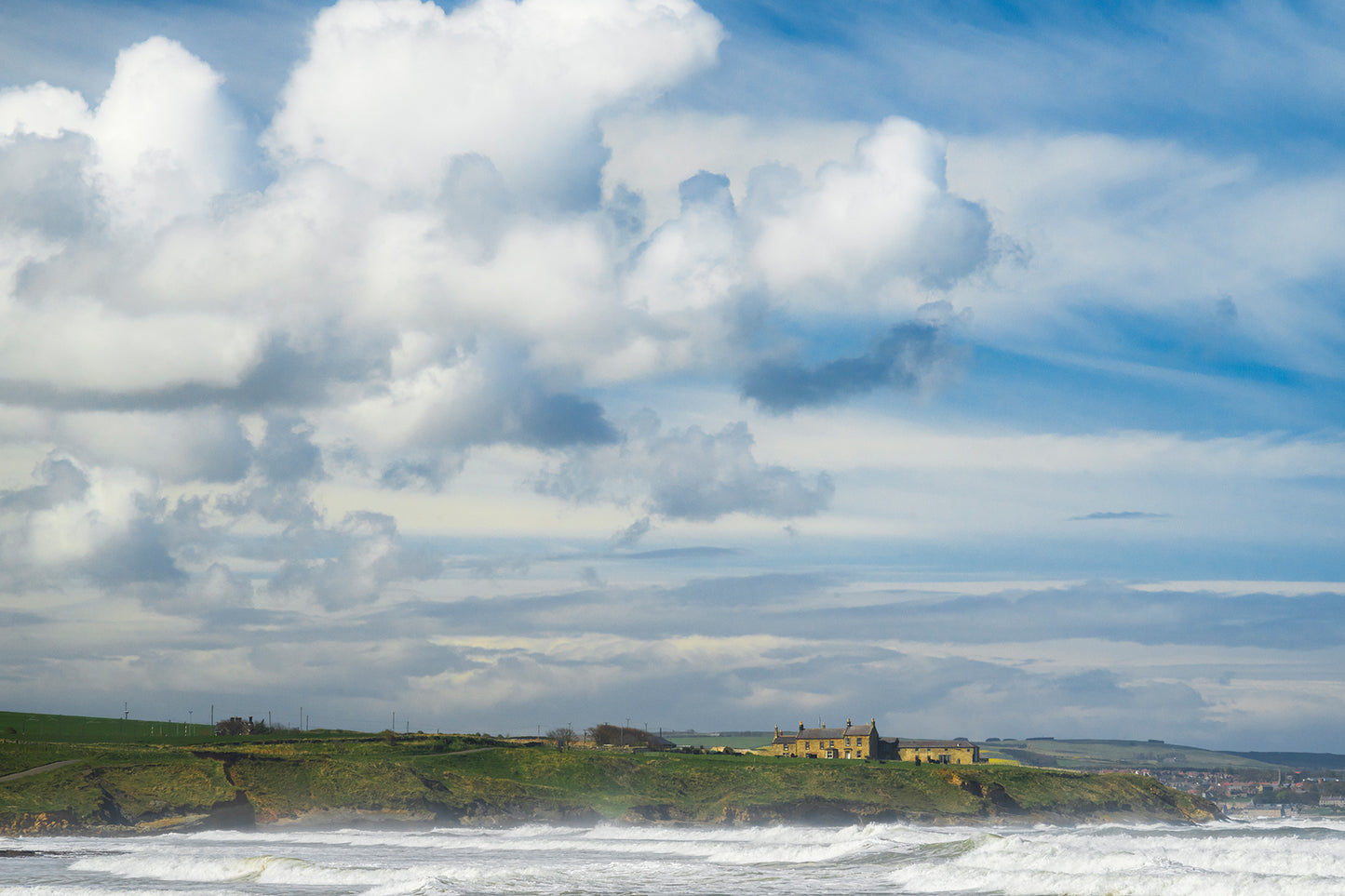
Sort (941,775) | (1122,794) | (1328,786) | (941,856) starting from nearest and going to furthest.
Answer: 1. (941,856)
2. (941,775)
3. (1122,794)
4. (1328,786)

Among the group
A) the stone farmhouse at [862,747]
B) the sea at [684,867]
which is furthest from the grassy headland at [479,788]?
the stone farmhouse at [862,747]

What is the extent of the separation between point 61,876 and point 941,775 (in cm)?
9012

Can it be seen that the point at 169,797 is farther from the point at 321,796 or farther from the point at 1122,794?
the point at 1122,794

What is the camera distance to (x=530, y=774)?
112 metres

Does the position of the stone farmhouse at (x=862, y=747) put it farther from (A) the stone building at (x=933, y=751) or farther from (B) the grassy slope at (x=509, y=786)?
(B) the grassy slope at (x=509, y=786)

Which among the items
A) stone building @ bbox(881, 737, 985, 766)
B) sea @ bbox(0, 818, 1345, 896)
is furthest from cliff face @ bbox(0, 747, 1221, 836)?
stone building @ bbox(881, 737, 985, 766)

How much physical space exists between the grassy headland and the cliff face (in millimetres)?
173

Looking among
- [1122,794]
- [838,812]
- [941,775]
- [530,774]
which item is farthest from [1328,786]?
[530,774]

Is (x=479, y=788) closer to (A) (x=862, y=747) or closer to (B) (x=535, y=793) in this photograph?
(B) (x=535, y=793)

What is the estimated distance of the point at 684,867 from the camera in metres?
56.1

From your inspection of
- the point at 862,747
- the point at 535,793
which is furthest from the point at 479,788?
the point at 862,747

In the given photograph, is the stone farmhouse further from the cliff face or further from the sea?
the sea

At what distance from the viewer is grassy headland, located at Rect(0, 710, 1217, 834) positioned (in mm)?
87688

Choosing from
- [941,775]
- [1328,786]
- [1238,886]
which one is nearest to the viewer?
[1238,886]
